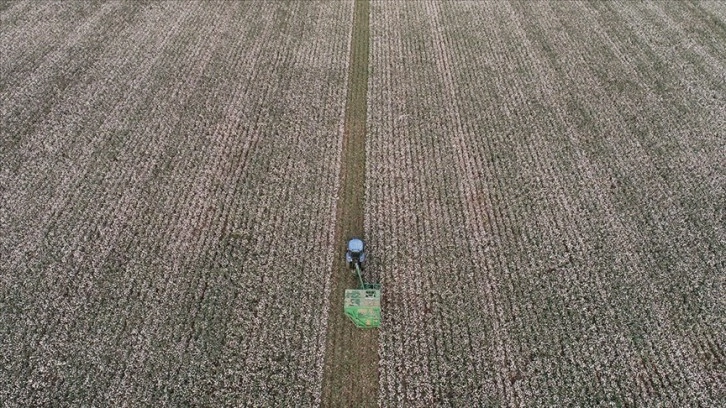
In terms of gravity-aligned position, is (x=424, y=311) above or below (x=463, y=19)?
below

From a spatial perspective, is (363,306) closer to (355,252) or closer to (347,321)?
(347,321)

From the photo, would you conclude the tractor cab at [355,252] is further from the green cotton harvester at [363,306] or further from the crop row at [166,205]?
the crop row at [166,205]

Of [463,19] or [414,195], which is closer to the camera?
[414,195]

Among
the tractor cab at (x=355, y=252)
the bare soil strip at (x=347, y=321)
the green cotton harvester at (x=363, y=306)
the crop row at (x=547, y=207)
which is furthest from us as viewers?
the tractor cab at (x=355, y=252)

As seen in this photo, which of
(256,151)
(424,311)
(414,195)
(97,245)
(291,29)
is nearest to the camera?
(424,311)

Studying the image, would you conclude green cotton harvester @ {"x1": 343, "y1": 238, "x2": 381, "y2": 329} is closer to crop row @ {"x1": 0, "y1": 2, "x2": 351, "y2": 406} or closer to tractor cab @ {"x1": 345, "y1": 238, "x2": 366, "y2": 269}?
tractor cab @ {"x1": 345, "y1": 238, "x2": 366, "y2": 269}

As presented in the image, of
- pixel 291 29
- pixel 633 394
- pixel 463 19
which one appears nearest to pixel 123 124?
pixel 291 29

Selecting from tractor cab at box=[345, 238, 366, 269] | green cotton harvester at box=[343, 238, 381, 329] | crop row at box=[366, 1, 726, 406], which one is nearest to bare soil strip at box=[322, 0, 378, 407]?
green cotton harvester at box=[343, 238, 381, 329]

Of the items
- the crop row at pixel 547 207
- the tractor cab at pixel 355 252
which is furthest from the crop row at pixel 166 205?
the crop row at pixel 547 207

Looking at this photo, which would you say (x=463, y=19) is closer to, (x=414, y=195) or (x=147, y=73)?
(x=414, y=195)
